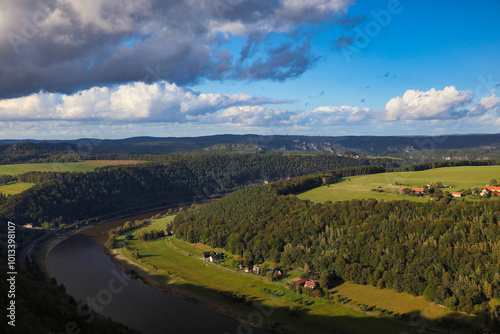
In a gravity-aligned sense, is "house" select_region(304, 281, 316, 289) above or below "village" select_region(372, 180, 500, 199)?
below

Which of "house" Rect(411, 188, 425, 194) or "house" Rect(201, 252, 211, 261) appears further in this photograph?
"house" Rect(411, 188, 425, 194)

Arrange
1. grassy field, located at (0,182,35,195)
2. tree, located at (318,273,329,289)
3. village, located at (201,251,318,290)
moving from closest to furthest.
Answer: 1. tree, located at (318,273,329,289)
2. village, located at (201,251,318,290)
3. grassy field, located at (0,182,35,195)

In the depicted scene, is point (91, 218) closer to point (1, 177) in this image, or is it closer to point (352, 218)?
point (1, 177)

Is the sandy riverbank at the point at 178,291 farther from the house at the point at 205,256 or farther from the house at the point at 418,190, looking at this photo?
the house at the point at 418,190

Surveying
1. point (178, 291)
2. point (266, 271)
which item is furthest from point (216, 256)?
point (178, 291)

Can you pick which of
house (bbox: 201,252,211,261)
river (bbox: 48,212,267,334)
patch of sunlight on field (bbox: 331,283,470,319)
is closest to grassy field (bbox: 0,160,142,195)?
river (bbox: 48,212,267,334)

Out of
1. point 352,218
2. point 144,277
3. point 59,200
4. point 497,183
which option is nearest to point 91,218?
point 59,200

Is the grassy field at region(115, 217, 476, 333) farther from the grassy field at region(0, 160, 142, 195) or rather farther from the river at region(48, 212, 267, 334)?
the grassy field at region(0, 160, 142, 195)
